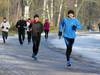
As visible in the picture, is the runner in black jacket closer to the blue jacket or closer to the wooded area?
the blue jacket

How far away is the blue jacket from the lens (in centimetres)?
1546

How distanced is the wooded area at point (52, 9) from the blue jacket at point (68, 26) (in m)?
46.4

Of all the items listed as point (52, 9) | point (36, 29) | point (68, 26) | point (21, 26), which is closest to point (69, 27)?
point (68, 26)

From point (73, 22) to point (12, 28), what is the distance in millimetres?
43470

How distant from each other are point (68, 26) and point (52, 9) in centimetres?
6165

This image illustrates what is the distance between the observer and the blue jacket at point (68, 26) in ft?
50.7

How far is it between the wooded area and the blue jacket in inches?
1828

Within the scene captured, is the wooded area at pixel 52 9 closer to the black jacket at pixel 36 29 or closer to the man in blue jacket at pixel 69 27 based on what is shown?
the black jacket at pixel 36 29

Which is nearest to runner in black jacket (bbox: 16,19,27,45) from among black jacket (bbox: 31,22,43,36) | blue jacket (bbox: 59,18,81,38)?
black jacket (bbox: 31,22,43,36)

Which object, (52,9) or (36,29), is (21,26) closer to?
(36,29)

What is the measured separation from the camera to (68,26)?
1555 centimetres

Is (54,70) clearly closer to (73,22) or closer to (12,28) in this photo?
(73,22)

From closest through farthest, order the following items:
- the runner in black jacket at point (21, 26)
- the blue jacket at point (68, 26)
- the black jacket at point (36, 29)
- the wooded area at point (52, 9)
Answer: the blue jacket at point (68, 26) → the black jacket at point (36, 29) → the runner in black jacket at point (21, 26) → the wooded area at point (52, 9)

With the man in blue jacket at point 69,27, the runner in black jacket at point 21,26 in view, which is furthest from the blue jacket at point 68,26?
the runner in black jacket at point 21,26
